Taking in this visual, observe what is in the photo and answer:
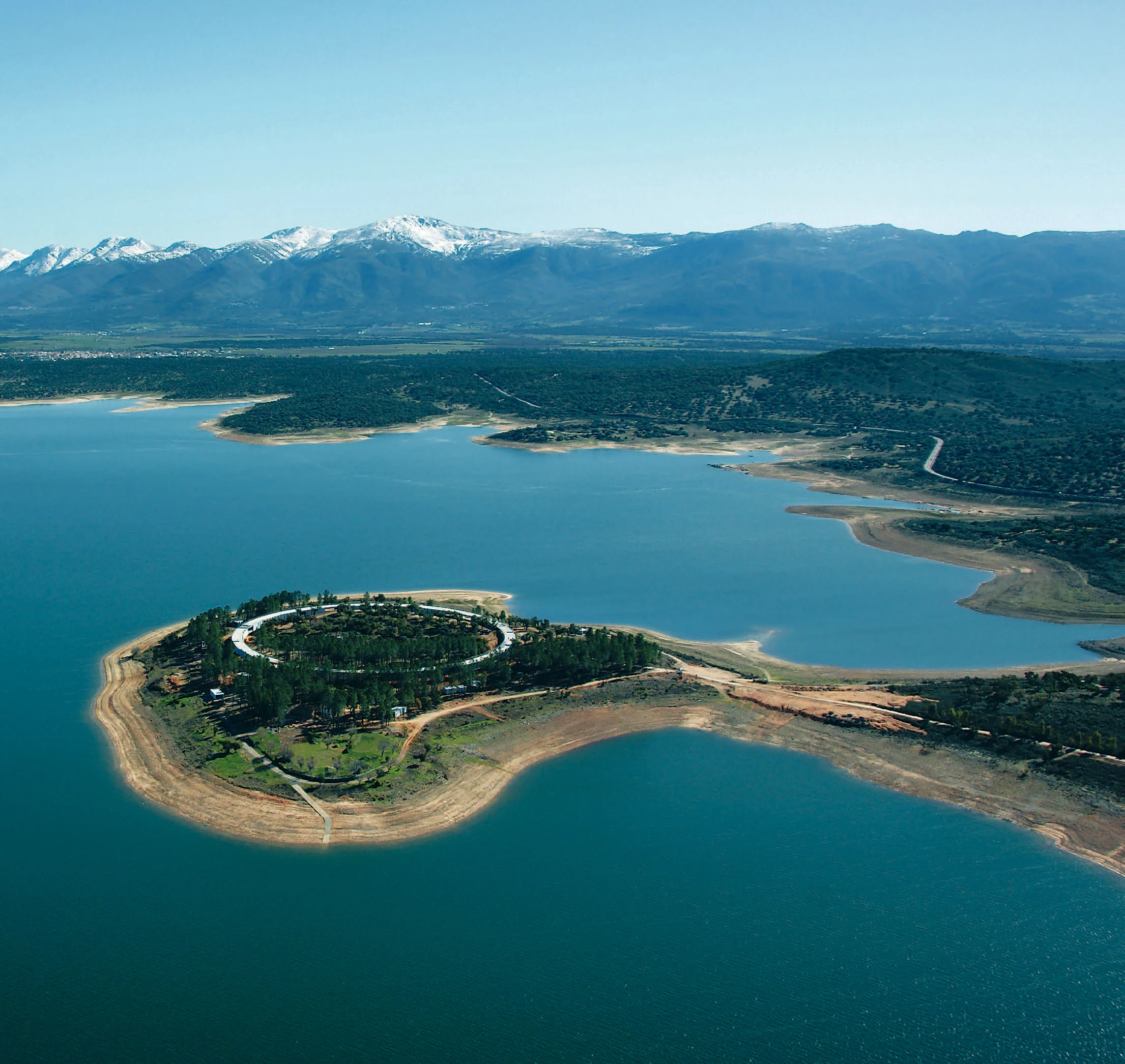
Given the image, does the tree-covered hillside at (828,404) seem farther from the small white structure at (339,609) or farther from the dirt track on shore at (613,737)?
the dirt track on shore at (613,737)

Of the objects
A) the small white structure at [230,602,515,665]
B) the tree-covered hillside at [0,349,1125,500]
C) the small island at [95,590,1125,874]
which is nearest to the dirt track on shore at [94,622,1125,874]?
the small island at [95,590,1125,874]

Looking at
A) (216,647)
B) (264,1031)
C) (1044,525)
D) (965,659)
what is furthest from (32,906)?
(1044,525)

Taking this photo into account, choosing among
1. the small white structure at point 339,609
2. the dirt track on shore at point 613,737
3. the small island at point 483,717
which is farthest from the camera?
the small white structure at point 339,609

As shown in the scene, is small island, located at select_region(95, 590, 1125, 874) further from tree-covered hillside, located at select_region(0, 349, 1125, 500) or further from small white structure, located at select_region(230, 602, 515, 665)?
tree-covered hillside, located at select_region(0, 349, 1125, 500)

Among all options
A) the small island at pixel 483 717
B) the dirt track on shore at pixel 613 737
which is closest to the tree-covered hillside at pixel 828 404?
Answer: the small island at pixel 483 717

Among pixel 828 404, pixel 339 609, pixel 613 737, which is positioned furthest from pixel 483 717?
pixel 828 404

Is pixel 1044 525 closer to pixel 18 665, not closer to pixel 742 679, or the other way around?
pixel 742 679

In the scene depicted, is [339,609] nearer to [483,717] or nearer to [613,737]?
[483,717]

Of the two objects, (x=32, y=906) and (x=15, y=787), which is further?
(x=15, y=787)
